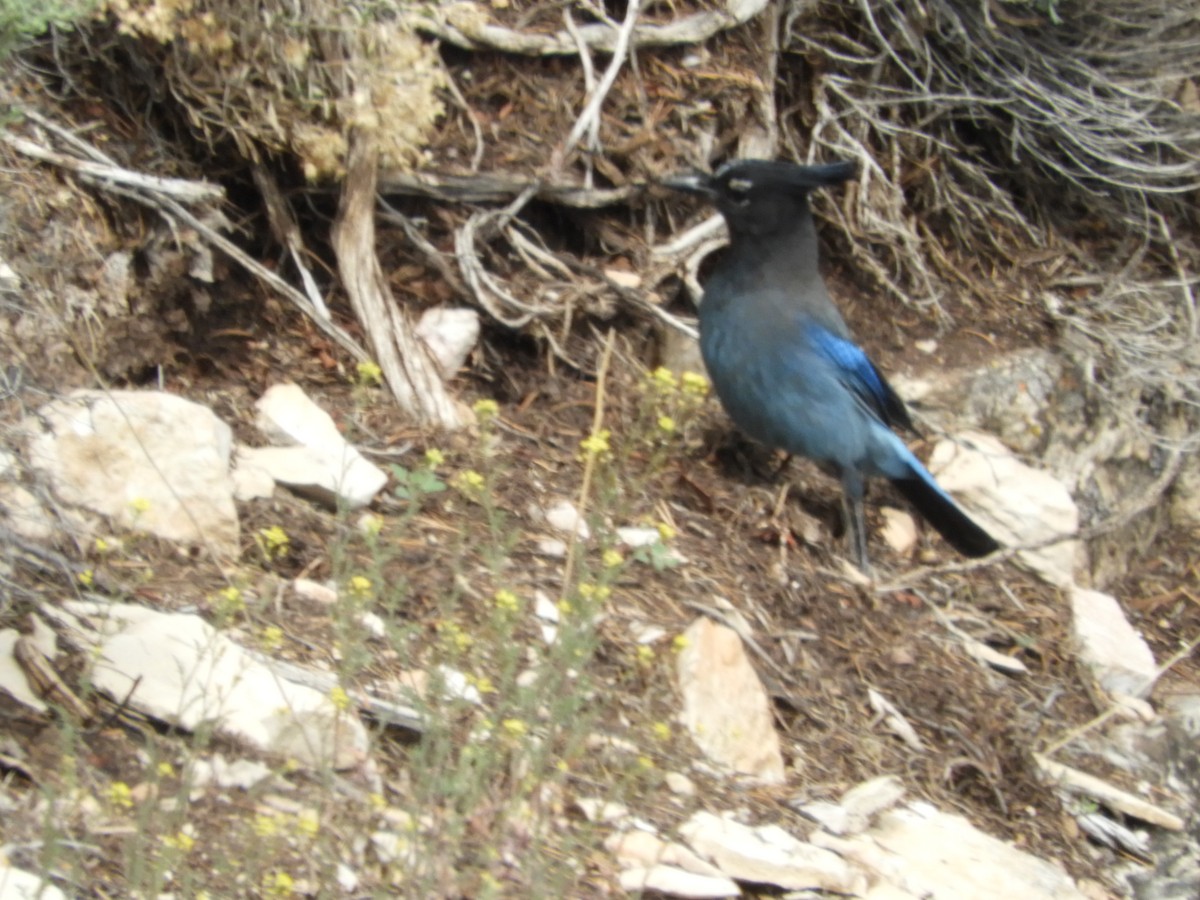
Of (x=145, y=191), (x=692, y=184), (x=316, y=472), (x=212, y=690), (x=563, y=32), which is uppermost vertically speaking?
(x=563, y=32)

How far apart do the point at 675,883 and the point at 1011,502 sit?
2568 mm

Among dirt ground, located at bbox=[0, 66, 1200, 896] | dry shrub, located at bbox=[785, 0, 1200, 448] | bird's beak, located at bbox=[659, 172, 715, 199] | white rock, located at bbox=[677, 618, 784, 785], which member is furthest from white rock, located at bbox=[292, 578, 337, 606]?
dry shrub, located at bbox=[785, 0, 1200, 448]

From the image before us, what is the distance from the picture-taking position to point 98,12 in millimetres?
3725

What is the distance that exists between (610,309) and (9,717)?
2.45m

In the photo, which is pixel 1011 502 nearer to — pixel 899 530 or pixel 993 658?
pixel 899 530

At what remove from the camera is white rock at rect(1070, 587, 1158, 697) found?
15.3 ft

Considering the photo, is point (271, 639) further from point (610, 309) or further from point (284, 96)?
A: point (610, 309)

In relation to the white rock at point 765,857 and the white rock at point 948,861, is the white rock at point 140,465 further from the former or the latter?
the white rock at point 948,861

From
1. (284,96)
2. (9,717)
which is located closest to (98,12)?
(284,96)

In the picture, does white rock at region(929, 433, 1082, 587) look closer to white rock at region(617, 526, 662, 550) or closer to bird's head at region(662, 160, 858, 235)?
bird's head at region(662, 160, 858, 235)

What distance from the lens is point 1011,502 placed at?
5.07 metres

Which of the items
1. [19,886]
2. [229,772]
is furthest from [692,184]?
[19,886]

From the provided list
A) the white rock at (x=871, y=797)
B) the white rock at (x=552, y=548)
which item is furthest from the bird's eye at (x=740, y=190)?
the white rock at (x=871, y=797)

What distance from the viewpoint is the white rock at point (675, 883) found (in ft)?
9.44
